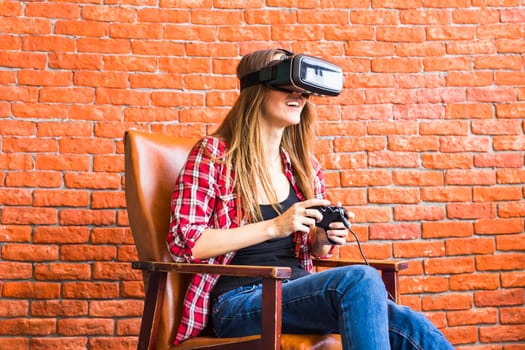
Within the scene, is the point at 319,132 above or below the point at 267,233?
above

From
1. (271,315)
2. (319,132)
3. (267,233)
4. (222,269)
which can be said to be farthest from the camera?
(319,132)

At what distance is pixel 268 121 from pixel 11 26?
3.98 feet

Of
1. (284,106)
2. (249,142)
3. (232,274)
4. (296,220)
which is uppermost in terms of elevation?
(284,106)

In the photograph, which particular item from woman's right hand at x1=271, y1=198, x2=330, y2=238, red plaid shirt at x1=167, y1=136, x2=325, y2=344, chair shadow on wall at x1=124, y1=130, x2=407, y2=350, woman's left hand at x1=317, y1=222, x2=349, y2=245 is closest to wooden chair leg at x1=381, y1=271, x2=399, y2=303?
chair shadow on wall at x1=124, y1=130, x2=407, y2=350

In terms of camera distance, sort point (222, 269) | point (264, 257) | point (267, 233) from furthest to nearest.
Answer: point (264, 257), point (267, 233), point (222, 269)

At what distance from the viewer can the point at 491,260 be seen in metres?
2.71

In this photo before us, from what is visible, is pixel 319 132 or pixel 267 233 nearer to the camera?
pixel 267 233

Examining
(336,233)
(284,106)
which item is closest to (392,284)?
(336,233)

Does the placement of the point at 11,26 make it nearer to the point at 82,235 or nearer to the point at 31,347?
the point at 82,235

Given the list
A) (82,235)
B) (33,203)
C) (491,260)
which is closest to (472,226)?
(491,260)

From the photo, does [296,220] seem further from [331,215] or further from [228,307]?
[228,307]

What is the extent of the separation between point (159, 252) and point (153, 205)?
0.44 feet

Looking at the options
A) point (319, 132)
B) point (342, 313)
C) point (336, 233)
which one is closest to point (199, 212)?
point (336, 233)

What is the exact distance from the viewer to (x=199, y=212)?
1.74 m
